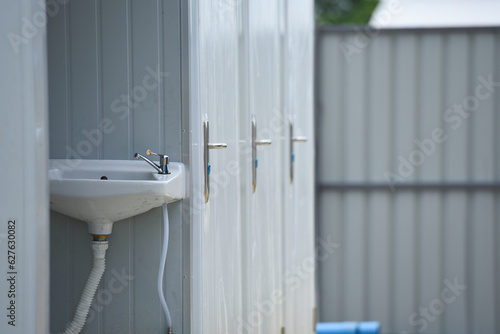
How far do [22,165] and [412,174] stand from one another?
4.42 metres

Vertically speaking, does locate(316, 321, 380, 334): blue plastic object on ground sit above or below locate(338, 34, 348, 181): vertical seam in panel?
below

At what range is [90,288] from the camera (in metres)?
2.49

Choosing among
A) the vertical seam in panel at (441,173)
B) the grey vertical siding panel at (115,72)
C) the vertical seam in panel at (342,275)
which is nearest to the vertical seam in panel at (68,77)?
the grey vertical siding panel at (115,72)

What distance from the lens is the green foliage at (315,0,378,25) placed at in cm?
2420

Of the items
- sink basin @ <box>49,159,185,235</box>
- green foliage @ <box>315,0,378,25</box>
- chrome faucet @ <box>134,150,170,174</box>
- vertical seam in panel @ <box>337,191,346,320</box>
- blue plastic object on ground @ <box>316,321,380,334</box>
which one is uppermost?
green foliage @ <box>315,0,378,25</box>

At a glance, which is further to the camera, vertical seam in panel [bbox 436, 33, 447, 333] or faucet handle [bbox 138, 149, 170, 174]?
vertical seam in panel [bbox 436, 33, 447, 333]

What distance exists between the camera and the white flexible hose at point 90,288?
8.14 ft

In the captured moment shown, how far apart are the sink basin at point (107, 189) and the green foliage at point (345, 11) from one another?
22165 millimetres

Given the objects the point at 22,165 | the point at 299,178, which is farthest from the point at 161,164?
the point at 299,178

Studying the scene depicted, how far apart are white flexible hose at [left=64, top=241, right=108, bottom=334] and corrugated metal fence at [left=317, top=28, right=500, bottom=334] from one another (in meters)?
3.62

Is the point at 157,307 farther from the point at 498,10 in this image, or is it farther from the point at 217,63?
the point at 498,10

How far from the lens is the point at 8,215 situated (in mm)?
1857

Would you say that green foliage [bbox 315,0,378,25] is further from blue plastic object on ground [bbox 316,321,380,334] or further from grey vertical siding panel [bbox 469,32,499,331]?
blue plastic object on ground [bbox 316,321,380,334]

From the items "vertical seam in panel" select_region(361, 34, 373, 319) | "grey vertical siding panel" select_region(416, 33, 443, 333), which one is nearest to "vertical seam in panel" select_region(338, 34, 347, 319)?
"vertical seam in panel" select_region(361, 34, 373, 319)
